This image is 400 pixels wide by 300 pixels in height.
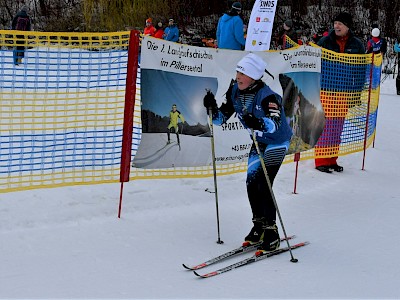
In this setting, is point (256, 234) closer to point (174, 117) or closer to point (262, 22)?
point (174, 117)

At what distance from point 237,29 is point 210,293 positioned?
23.5ft

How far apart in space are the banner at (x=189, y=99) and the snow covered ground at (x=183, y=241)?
61 centimetres

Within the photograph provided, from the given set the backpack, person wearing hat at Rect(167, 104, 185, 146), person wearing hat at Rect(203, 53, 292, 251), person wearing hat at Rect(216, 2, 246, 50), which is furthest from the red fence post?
the backpack

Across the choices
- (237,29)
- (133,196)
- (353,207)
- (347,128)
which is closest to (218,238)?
(133,196)

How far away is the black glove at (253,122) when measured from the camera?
4652 mm

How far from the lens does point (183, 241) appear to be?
5.21 metres

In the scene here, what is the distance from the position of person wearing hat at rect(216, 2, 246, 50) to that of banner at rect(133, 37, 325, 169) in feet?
12.8

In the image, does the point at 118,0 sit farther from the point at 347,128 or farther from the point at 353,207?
the point at 353,207

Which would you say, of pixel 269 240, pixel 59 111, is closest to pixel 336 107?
pixel 269 240

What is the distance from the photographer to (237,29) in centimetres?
1052

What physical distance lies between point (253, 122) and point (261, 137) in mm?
381

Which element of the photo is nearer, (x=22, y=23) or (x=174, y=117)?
(x=174, y=117)

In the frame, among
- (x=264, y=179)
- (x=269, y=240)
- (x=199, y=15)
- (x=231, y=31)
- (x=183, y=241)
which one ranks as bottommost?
(x=183, y=241)

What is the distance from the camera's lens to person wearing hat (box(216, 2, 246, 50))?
414 inches
